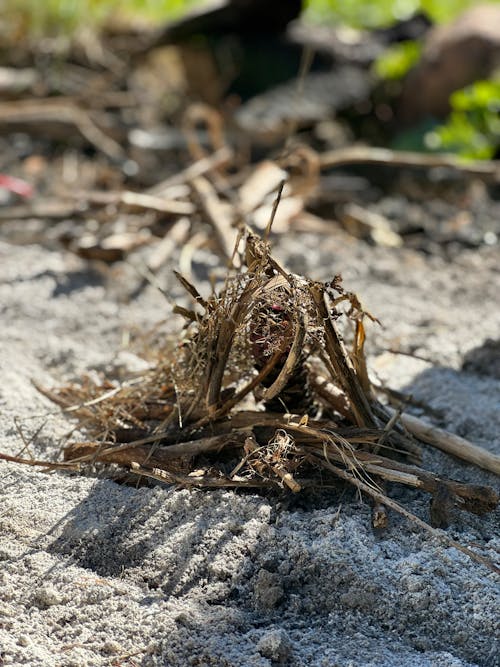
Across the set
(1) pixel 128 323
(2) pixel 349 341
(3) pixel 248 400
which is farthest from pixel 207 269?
(3) pixel 248 400

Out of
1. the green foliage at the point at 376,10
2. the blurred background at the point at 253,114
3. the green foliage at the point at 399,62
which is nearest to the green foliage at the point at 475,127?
the blurred background at the point at 253,114

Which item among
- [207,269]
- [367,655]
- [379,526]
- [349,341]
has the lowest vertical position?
[367,655]

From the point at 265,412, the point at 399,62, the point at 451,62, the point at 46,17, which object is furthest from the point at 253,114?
the point at 265,412

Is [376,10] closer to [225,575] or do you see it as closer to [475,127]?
[475,127]

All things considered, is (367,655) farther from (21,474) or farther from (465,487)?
(21,474)

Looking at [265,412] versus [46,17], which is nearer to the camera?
[265,412]

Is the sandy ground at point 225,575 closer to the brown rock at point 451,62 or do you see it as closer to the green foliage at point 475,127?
the green foliage at point 475,127
